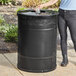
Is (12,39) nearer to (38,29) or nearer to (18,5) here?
(38,29)

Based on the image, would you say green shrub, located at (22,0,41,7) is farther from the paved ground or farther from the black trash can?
the black trash can

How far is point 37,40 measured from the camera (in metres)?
6.39

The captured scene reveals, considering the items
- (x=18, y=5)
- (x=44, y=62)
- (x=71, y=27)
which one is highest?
(x=71, y=27)

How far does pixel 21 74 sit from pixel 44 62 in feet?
1.59

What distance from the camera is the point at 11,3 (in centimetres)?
1381

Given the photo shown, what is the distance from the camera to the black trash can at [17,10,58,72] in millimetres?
6328

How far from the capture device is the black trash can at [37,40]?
6328 mm

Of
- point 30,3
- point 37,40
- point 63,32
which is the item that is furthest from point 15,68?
point 30,3

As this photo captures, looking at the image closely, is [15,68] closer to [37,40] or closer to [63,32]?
[37,40]

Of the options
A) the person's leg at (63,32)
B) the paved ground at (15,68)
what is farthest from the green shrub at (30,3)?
the person's leg at (63,32)

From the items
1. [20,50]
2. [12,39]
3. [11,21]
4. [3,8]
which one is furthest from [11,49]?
[3,8]

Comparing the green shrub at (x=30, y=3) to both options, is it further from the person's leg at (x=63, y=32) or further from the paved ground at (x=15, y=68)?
the person's leg at (x=63, y=32)

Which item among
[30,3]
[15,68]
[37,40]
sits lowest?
[30,3]

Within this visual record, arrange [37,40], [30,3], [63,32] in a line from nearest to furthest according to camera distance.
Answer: [37,40]
[63,32]
[30,3]
